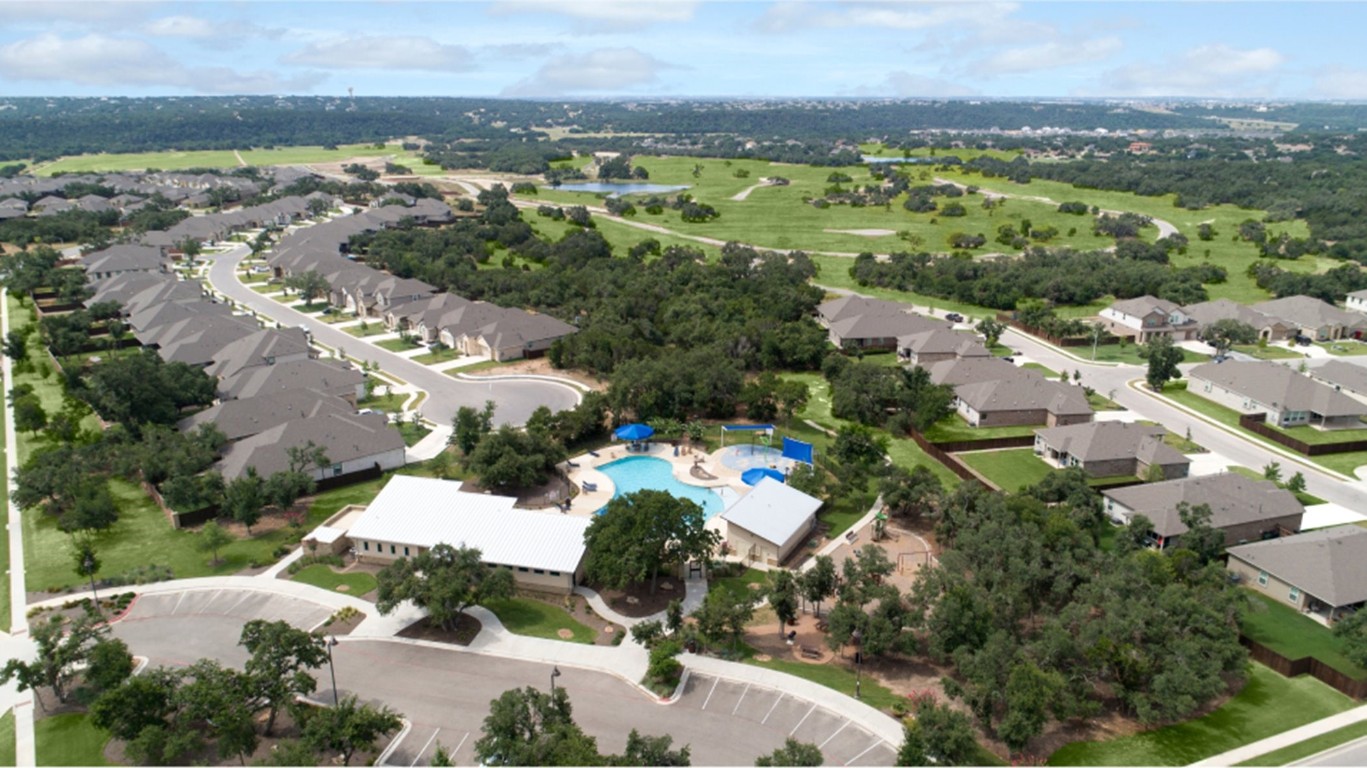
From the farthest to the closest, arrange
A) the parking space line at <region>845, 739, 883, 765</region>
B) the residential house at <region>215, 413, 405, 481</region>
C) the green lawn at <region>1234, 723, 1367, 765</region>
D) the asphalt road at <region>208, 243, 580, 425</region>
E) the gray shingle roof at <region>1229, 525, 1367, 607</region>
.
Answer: the asphalt road at <region>208, 243, 580, 425</region>, the residential house at <region>215, 413, 405, 481</region>, the gray shingle roof at <region>1229, 525, 1367, 607</region>, the green lawn at <region>1234, 723, 1367, 765</region>, the parking space line at <region>845, 739, 883, 765</region>

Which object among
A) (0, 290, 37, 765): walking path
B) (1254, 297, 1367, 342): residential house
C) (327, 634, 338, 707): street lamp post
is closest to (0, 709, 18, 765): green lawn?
(0, 290, 37, 765): walking path

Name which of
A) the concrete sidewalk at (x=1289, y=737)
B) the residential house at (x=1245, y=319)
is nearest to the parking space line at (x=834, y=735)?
the concrete sidewalk at (x=1289, y=737)

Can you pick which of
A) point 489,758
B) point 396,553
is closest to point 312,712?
point 489,758

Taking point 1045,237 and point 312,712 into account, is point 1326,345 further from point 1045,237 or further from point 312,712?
point 312,712

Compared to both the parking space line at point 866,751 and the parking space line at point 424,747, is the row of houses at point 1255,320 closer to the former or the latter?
the parking space line at point 866,751

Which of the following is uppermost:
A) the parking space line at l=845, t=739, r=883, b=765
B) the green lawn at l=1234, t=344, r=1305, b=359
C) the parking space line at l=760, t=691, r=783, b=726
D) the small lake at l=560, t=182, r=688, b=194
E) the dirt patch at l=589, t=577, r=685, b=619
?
the small lake at l=560, t=182, r=688, b=194

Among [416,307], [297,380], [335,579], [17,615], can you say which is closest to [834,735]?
[335,579]

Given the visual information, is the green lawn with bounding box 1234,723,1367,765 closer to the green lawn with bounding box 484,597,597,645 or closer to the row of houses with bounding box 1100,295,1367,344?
the green lawn with bounding box 484,597,597,645
